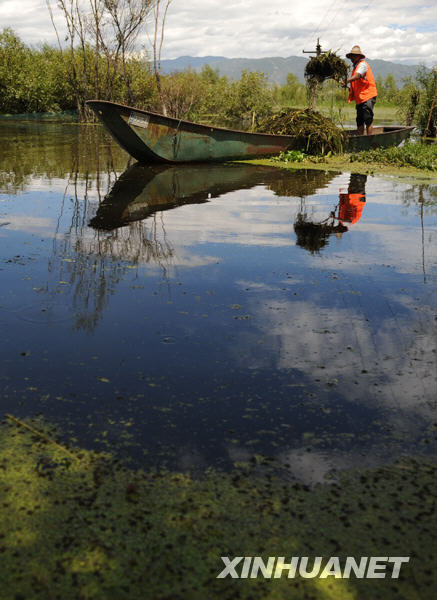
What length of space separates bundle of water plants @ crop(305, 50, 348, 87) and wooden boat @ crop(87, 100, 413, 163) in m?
2.36

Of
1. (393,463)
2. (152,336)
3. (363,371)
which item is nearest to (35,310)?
(152,336)

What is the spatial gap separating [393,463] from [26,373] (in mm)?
1957

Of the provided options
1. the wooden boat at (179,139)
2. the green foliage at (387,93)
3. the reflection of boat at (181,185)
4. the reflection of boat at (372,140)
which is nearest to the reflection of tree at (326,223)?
the reflection of boat at (181,185)

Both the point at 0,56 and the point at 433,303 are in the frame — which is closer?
the point at 433,303

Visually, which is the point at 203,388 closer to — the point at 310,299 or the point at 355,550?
the point at 355,550

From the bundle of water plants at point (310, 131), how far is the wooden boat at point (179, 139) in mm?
238

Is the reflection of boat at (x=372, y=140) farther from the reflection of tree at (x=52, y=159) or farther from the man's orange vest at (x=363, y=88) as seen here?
the reflection of tree at (x=52, y=159)

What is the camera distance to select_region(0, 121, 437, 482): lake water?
258cm

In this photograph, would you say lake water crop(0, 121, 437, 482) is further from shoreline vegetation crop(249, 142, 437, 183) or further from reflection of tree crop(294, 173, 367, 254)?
shoreline vegetation crop(249, 142, 437, 183)

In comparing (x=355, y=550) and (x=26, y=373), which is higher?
(x=26, y=373)

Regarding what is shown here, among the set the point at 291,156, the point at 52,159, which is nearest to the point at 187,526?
the point at 52,159

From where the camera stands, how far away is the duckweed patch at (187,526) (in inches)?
70.4

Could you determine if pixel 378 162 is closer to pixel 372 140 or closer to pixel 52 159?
pixel 372 140

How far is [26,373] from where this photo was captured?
302cm
